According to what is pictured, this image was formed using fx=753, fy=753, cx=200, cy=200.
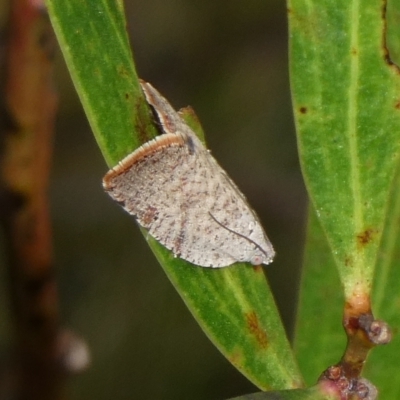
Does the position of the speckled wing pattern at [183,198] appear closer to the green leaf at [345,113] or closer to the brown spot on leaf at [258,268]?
the brown spot on leaf at [258,268]

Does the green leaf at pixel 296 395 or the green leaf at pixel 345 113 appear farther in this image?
the green leaf at pixel 345 113

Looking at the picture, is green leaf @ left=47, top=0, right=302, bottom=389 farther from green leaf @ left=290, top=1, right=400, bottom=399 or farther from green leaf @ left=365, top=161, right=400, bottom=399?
green leaf @ left=365, top=161, right=400, bottom=399

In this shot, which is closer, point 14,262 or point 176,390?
point 14,262

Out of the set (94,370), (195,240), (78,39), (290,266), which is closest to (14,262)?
(195,240)

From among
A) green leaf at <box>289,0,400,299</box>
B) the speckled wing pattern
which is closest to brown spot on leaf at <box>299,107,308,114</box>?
green leaf at <box>289,0,400,299</box>

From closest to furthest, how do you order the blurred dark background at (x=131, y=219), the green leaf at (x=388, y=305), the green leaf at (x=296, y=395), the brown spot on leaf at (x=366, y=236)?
the green leaf at (x=296, y=395) < the brown spot on leaf at (x=366, y=236) < the green leaf at (x=388, y=305) < the blurred dark background at (x=131, y=219)

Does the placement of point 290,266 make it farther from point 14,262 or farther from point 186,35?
point 14,262

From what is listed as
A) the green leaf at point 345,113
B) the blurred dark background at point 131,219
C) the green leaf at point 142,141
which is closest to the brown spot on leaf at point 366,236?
the green leaf at point 345,113

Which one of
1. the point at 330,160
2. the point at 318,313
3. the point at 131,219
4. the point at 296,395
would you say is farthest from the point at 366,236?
the point at 131,219
